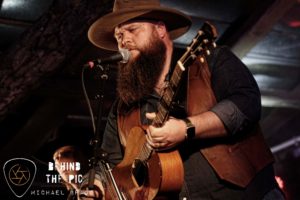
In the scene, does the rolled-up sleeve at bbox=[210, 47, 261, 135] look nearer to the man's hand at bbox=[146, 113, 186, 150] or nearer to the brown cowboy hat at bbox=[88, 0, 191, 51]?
the man's hand at bbox=[146, 113, 186, 150]

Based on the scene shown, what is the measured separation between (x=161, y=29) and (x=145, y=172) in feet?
3.14

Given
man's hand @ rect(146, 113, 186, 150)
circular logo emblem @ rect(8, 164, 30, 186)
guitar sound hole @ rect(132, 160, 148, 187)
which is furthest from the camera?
circular logo emblem @ rect(8, 164, 30, 186)

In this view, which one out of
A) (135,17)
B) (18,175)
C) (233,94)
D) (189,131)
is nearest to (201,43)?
(233,94)

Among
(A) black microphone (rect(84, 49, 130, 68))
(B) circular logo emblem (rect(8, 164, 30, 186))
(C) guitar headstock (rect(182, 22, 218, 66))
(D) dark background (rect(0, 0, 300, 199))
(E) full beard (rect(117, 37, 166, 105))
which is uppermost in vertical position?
(C) guitar headstock (rect(182, 22, 218, 66))

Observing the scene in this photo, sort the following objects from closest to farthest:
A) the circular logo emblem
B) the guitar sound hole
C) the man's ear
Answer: the guitar sound hole → the man's ear → the circular logo emblem

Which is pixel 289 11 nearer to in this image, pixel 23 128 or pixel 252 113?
pixel 252 113

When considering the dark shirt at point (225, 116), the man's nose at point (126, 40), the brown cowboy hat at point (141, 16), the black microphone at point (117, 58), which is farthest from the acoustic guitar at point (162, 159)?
the brown cowboy hat at point (141, 16)

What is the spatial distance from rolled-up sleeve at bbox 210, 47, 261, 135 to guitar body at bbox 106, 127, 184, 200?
300mm

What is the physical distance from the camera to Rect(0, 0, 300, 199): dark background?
164 inches

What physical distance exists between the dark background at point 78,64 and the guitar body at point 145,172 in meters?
0.34

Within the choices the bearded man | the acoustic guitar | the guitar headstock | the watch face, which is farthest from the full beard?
the watch face

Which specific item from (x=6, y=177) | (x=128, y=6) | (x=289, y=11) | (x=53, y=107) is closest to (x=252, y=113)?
(x=128, y=6)

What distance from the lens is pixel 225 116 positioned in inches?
79.5

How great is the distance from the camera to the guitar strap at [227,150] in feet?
6.77
